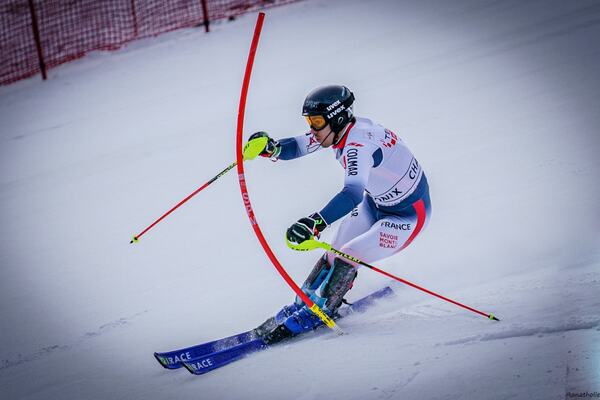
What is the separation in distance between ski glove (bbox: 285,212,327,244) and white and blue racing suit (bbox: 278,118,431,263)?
25cm

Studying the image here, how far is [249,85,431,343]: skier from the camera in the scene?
4117 mm

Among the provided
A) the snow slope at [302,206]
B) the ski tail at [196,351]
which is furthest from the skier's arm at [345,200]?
the ski tail at [196,351]

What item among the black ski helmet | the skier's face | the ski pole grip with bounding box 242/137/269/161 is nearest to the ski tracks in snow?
the ski pole grip with bounding box 242/137/269/161

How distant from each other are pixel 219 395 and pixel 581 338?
7.22 ft

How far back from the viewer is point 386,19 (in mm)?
10969

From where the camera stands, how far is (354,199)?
4016 mm

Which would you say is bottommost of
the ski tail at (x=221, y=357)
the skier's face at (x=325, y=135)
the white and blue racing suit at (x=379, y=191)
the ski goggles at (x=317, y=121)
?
the ski tail at (x=221, y=357)

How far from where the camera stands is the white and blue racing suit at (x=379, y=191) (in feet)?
13.5

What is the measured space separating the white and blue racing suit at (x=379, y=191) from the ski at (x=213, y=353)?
0.82 metres

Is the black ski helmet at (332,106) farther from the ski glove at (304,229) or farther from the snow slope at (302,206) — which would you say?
the snow slope at (302,206)

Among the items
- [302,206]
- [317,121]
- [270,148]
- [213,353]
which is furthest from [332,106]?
[302,206]

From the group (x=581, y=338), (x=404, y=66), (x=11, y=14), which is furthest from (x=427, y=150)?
(x=11, y=14)

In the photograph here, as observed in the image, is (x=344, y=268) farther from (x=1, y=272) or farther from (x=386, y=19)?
(x=386, y=19)

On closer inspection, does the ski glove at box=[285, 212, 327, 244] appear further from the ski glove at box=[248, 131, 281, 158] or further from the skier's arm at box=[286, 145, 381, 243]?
the ski glove at box=[248, 131, 281, 158]
